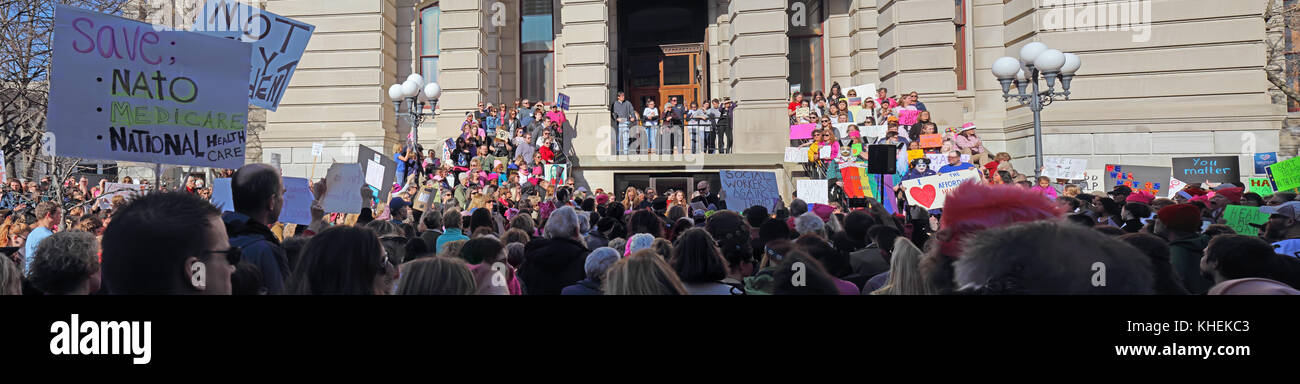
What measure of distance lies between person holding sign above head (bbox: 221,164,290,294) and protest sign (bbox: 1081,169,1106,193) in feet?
54.7

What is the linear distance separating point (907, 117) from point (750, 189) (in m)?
7.68

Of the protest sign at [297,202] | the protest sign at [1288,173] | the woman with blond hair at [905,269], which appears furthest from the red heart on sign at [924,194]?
the protest sign at [297,202]

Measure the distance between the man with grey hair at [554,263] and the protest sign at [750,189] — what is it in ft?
17.3

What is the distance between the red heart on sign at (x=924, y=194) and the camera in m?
9.16

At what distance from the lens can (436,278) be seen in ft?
9.96

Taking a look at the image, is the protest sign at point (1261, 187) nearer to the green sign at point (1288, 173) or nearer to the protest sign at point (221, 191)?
the green sign at point (1288, 173)

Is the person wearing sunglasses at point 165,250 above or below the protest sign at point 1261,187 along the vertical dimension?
below

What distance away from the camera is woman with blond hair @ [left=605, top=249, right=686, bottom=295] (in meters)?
3.17

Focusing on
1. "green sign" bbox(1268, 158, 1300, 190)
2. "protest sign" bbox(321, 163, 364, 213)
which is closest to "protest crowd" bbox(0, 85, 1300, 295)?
"protest sign" bbox(321, 163, 364, 213)

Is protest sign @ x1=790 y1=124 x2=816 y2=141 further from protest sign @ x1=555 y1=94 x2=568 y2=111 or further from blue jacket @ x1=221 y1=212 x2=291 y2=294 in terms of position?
blue jacket @ x1=221 y1=212 x2=291 y2=294

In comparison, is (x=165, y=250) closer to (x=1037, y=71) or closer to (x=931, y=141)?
(x=1037, y=71)

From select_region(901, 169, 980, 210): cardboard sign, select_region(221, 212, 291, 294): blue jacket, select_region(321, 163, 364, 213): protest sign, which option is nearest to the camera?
select_region(221, 212, 291, 294): blue jacket

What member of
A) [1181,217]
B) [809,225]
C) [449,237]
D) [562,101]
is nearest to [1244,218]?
[1181,217]
